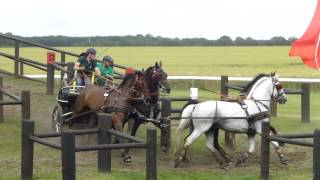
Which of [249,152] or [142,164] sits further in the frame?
[249,152]

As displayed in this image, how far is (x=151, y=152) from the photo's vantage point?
849cm

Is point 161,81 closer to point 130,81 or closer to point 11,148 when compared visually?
point 130,81

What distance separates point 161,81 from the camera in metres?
12.1

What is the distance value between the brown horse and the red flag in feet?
16.6

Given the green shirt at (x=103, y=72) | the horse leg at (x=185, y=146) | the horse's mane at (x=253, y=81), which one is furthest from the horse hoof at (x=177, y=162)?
the green shirt at (x=103, y=72)

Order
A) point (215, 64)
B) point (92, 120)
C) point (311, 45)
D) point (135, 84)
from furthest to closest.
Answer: point (215, 64)
point (92, 120)
point (135, 84)
point (311, 45)

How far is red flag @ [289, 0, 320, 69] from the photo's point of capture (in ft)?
24.4

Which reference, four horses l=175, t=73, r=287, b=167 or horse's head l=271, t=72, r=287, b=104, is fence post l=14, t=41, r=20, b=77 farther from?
horse's head l=271, t=72, r=287, b=104

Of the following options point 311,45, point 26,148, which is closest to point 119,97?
point 26,148

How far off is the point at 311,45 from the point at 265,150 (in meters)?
2.61

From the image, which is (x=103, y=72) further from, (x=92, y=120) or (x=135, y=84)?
(x=135, y=84)

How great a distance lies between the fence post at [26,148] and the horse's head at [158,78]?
3600mm

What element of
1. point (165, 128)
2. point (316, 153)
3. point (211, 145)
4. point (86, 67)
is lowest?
point (211, 145)

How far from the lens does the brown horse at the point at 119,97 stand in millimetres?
12180
